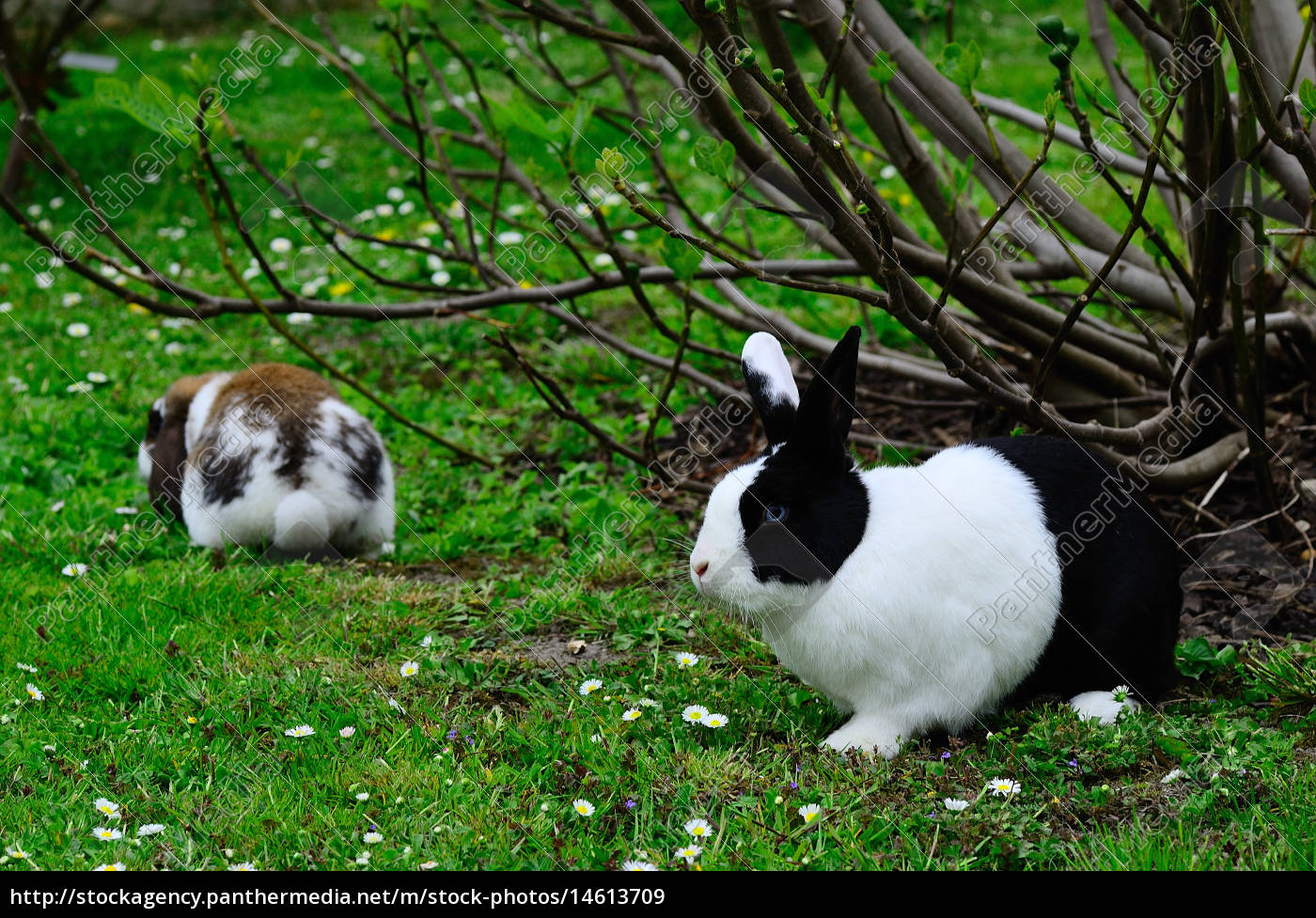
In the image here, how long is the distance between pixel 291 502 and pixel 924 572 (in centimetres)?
213

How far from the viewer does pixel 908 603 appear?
2627 millimetres

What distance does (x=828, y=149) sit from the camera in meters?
2.46

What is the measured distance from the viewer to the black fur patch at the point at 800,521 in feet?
8.52

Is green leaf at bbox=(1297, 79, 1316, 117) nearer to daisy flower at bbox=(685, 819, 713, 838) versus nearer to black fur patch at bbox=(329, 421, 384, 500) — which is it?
daisy flower at bbox=(685, 819, 713, 838)

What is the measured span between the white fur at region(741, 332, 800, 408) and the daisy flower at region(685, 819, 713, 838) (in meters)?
0.94

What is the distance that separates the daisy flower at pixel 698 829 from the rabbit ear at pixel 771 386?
86 cm

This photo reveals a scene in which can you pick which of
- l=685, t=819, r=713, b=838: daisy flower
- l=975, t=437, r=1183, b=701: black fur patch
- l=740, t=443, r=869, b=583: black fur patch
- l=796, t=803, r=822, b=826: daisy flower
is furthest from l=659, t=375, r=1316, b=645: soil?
l=685, t=819, r=713, b=838: daisy flower

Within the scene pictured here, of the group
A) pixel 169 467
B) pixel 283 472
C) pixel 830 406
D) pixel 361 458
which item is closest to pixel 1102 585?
pixel 830 406

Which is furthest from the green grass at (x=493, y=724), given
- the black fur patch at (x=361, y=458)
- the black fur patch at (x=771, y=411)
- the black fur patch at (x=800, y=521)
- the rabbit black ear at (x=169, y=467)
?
the black fur patch at (x=771, y=411)

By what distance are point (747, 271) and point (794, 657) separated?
2.78 ft
